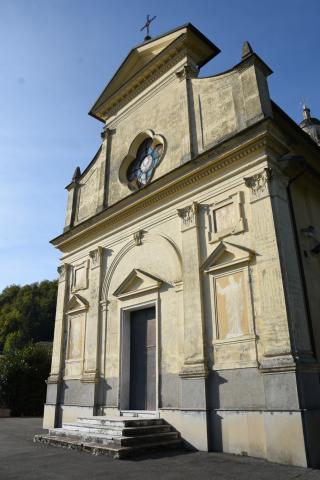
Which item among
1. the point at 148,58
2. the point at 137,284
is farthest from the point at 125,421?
the point at 148,58

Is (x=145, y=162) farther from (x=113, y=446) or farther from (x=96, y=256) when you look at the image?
(x=113, y=446)

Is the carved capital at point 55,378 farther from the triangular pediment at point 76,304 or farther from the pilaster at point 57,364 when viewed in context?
the triangular pediment at point 76,304

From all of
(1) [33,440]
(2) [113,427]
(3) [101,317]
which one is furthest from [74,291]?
(2) [113,427]

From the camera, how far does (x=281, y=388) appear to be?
6.43 metres

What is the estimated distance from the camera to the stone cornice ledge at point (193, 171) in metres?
8.20

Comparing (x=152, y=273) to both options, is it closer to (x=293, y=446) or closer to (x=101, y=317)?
(x=101, y=317)

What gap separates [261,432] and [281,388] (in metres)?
0.93

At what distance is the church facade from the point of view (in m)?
6.95

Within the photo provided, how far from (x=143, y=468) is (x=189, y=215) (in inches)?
217

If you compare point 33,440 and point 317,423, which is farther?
point 33,440

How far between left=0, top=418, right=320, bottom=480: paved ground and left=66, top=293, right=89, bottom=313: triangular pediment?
5.08 meters

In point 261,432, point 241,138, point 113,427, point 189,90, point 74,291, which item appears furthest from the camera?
point 74,291

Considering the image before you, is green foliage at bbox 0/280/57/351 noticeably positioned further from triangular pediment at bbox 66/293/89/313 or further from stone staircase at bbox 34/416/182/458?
stone staircase at bbox 34/416/182/458

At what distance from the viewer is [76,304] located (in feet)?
41.3
